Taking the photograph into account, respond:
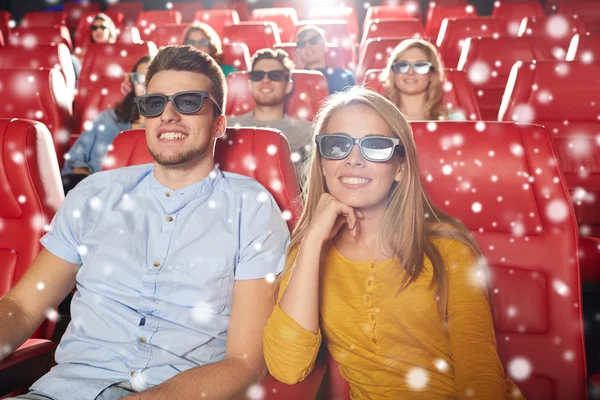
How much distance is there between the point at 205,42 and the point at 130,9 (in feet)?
16.7

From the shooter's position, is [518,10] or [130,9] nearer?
[518,10]

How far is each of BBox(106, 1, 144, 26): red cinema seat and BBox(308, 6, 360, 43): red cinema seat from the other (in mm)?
2618

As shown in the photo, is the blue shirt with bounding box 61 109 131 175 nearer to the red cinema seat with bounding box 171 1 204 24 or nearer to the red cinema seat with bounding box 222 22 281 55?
the red cinema seat with bounding box 222 22 281 55

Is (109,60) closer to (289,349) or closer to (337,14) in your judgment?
(289,349)

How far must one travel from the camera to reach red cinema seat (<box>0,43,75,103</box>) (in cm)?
382

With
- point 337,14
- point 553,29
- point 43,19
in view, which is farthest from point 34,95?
point 43,19

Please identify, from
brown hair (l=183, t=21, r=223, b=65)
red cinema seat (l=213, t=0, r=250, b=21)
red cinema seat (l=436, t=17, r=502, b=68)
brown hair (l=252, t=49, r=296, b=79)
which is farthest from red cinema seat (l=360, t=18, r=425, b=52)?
brown hair (l=252, t=49, r=296, b=79)

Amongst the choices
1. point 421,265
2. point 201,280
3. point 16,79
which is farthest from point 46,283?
point 16,79

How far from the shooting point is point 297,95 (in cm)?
334

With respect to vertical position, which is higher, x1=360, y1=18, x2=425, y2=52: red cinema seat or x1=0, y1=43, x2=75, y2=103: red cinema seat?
x1=0, y1=43, x2=75, y2=103: red cinema seat

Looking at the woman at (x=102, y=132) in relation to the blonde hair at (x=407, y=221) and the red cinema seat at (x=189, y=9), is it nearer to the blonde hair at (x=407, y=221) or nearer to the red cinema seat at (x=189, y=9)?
the blonde hair at (x=407, y=221)

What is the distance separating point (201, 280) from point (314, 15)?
687cm

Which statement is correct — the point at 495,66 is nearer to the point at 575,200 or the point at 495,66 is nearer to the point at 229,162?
the point at 575,200

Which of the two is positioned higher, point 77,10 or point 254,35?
point 77,10
